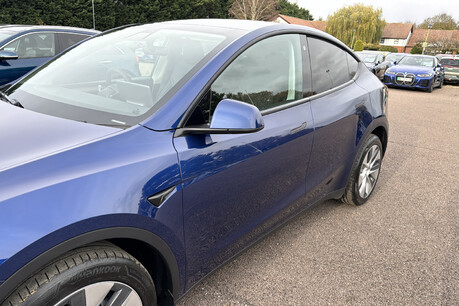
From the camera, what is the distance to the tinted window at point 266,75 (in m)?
1.99

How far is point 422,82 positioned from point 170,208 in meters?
14.3

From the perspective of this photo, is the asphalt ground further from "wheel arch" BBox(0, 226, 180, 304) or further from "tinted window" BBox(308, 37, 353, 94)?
"tinted window" BBox(308, 37, 353, 94)

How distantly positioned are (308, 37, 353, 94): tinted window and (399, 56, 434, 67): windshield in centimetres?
1354

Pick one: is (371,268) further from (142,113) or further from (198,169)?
(142,113)

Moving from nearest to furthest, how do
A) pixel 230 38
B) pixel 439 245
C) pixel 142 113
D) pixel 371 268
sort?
pixel 142 113, pixel 230 38, pixel 371 268, pixel 439 245

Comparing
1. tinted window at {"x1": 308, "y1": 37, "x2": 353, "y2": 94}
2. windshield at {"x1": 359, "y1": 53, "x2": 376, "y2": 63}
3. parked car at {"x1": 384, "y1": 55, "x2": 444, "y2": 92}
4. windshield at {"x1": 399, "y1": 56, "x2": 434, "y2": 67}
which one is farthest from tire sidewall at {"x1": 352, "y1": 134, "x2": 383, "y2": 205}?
windshield at {"x1": 359, "y1": 53, "x2": 376, "y2": 63}

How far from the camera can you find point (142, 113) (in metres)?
1.73

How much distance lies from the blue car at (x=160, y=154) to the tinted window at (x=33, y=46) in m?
4.23

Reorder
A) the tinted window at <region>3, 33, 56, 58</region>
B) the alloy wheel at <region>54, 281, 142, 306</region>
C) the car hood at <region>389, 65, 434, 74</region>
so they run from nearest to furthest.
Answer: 1. the alloy wheel at <region>54, 281, 142, 306</region>
2. the tinted window at <region>3, 33, 56, 58</region>
3. the car hood at <region>389, 65, 434, 74</region>

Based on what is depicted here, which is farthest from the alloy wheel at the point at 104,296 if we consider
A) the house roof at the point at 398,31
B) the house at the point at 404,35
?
the house roof at the point at 398,31

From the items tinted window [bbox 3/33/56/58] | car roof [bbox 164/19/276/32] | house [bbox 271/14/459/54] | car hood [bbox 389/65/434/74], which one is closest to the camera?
car roof [bbox 164/19/276/32]

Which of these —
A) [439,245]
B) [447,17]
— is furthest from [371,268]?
[447,17]

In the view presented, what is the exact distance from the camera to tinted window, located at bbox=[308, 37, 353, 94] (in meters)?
2.64

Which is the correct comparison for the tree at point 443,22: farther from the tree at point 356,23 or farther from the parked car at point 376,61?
the parked car at point 376,61
